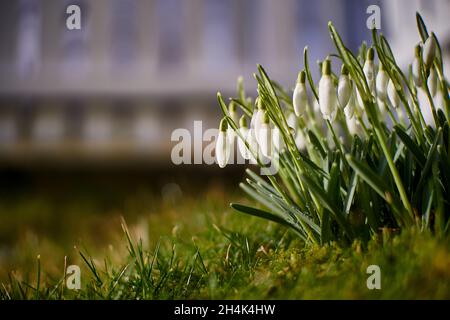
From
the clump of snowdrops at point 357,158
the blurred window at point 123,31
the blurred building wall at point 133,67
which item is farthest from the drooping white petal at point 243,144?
the blurred window at point 123,31

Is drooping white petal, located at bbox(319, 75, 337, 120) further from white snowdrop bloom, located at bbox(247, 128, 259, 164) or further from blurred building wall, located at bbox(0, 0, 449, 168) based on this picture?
blurred building wall, located at bbox(0, 0, 449, 168)

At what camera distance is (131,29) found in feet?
11.0

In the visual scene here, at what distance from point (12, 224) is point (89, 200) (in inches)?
16.7

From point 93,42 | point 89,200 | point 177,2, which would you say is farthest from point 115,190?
point 177,2

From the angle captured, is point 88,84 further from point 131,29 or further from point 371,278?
point 371,278

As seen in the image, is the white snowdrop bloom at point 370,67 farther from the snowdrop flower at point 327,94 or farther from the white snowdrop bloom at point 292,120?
the white snowdrop bloom at point 292,120

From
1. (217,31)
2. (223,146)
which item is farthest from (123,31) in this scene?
(223,146)

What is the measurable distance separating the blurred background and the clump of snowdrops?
216cm

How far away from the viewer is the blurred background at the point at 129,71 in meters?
3.08

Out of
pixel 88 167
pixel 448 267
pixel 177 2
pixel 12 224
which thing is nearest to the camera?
pixel 448 267

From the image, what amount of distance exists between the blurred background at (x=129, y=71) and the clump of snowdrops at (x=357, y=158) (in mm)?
2156

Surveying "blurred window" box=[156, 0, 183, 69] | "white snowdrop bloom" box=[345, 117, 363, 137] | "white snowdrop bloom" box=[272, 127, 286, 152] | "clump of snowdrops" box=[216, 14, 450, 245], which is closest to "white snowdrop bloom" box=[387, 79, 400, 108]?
"clump of snowdrops" box=[216, 14, 450, 245]

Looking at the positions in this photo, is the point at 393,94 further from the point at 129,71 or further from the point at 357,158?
the point at 129,71

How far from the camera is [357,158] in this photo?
32.9 inches
